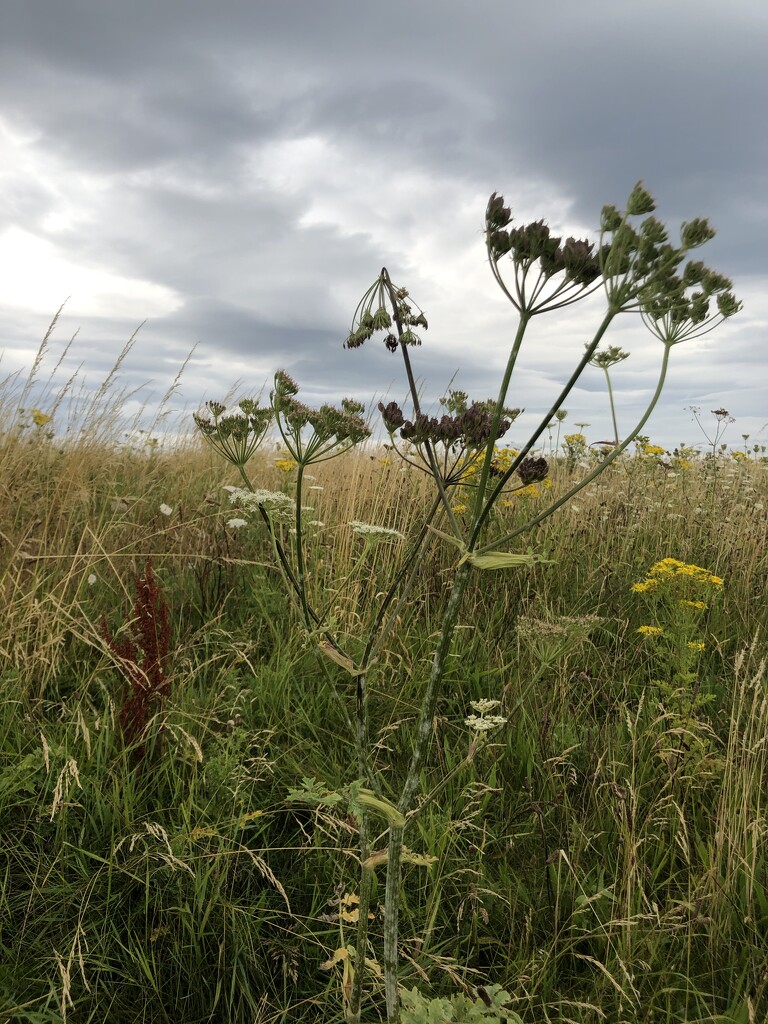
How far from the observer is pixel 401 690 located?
128 inches

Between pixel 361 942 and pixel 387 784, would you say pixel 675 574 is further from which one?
pixel 361 942

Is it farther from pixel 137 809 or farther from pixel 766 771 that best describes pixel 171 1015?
pixel 766 771

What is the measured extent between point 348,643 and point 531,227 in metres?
2.48

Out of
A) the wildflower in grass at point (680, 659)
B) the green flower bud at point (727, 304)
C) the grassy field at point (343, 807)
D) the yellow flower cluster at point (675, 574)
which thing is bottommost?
the grassy field at point (343, 807)

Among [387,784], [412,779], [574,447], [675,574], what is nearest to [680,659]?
[675,574]

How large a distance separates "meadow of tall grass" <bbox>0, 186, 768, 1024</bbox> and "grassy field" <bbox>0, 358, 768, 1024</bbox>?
0.05 feet

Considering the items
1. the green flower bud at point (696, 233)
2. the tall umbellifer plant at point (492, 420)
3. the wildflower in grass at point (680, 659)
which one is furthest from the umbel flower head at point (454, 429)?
the wildflower in grass at point (680, 659)

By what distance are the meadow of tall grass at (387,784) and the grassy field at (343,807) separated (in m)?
0.02

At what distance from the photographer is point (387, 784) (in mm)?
2285

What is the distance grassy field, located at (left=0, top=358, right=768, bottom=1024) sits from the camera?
6.75 feet

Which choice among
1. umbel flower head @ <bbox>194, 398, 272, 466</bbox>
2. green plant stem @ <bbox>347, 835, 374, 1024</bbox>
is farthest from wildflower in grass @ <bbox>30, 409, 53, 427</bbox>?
green plant stem @ <bbox>347, 835, 374, 1024</bbox>

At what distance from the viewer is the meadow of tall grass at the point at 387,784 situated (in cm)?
189

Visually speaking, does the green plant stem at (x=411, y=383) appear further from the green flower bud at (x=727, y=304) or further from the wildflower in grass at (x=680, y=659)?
the wildflower in grass at (x=680, y=659)

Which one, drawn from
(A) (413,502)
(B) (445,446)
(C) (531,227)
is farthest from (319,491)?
(C) (531,227)
